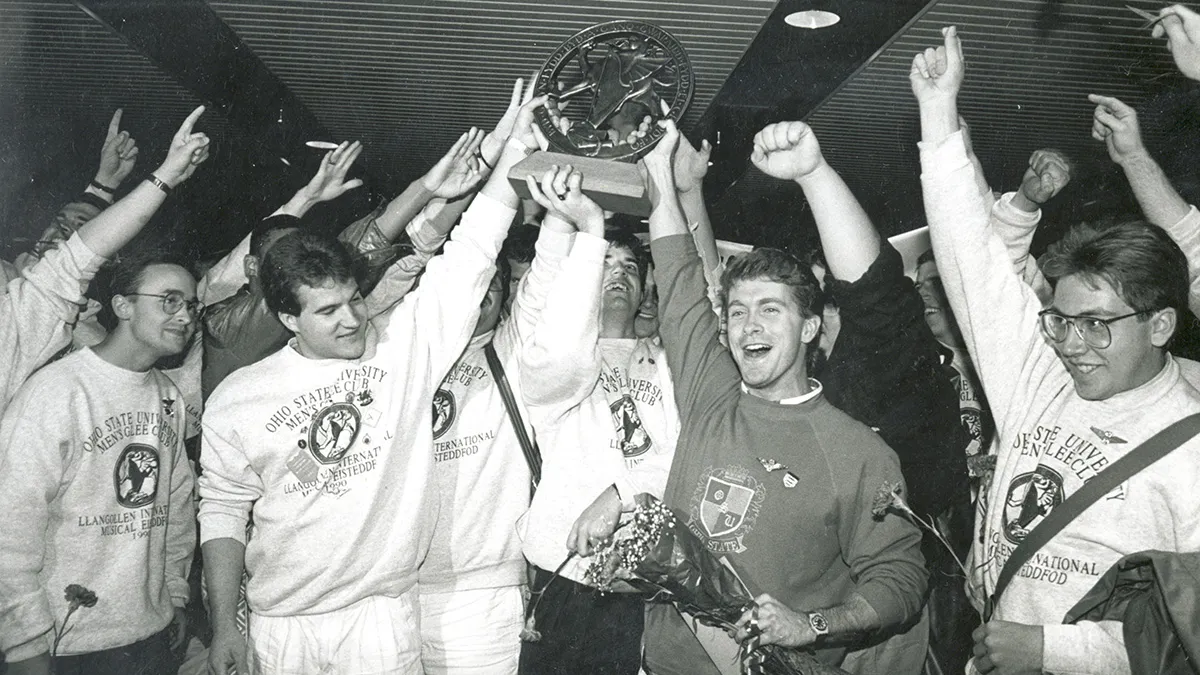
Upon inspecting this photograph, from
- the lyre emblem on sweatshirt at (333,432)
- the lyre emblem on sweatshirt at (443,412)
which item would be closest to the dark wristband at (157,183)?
the lyre emblem on sweatshirt at (333,432)

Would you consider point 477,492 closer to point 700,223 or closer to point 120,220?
point 700,223

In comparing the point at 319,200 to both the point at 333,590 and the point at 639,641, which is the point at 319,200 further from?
the point at 639,641

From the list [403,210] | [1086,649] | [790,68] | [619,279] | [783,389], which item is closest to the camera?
[1086,649]

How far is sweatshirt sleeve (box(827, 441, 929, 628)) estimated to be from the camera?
77.8 inches

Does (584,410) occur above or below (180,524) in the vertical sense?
above

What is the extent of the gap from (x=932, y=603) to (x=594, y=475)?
1.07m

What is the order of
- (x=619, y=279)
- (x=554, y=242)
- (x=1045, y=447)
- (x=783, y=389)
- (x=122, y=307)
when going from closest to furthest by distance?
1. (x=1045, y=447)
2. (x=783, y=389)
3. (x=554, y=242)
4. (x=122, y=307)
5. (x=619, y=279)

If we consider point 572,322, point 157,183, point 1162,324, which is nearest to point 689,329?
point 572,322

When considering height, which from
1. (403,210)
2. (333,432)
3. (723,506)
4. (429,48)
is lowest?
(723,506)

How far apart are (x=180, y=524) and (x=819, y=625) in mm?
1964

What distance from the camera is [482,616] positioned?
2.62 m

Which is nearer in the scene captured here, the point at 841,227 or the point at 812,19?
the point at 841,227

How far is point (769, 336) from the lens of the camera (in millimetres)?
2223

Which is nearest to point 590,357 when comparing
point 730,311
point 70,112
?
point 730,311
